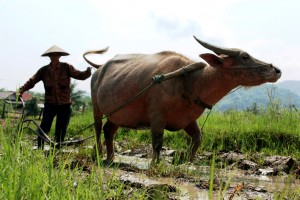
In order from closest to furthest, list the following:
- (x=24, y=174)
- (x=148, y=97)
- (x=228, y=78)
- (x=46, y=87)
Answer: (x=24, y=174)
(x=228, y=78)
(x=148, y=97)
(x=46, y=87)

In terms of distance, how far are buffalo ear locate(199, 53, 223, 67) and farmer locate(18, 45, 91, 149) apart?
287 centimetres

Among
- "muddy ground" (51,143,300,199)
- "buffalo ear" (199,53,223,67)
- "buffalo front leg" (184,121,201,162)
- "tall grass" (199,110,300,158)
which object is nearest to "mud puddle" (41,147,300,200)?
"muddy ground" (51,143,300,199)

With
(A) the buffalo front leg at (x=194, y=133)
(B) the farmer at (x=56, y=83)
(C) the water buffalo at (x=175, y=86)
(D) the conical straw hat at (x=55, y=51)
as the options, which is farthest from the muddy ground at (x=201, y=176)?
(D) the conical straw hat at (x=55, y=51)

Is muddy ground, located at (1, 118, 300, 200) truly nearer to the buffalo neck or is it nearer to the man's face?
the buffalo neck

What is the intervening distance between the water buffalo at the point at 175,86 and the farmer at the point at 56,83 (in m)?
1.06

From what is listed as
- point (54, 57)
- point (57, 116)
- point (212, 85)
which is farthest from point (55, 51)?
point (212, 85)

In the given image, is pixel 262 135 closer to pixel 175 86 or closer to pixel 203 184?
pixel 175 86

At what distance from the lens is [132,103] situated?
5848mm

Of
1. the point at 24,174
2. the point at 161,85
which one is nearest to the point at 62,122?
the point at 161,85

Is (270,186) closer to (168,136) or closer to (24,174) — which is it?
(24,174)

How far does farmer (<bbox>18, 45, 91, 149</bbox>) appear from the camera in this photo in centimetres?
730

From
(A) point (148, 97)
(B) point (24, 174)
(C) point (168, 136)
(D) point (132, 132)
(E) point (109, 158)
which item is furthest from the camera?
(D) point (132, 132)

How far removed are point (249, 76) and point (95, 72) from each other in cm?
308

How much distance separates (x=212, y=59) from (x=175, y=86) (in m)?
0.57
